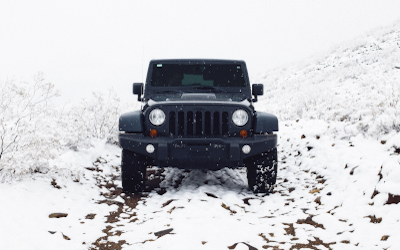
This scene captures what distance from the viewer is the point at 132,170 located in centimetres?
427

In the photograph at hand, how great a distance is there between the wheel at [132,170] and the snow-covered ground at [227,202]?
0.18m

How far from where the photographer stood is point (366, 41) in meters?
23.5

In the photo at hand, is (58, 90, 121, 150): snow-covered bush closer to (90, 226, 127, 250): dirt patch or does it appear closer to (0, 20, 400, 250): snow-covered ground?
(0, 20, 400, 250): snow-covered ground

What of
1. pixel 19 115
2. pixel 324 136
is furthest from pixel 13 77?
pixel 324 136

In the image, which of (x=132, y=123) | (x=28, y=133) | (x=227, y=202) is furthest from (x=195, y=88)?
(x=28, y=133)

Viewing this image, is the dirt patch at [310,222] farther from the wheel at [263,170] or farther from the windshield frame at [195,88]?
the windshield frame at [195,88]

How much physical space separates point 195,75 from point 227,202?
2210 millimetres

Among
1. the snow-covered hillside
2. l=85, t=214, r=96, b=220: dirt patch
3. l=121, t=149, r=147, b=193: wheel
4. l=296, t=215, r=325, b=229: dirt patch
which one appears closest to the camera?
l=296, t=215, r=325, b=229: dirt patch

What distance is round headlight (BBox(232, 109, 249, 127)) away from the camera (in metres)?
4.07

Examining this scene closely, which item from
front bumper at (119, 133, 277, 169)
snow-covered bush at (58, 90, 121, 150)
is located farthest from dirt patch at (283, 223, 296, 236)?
snow-covered bush at (58, 90, 121, 150)

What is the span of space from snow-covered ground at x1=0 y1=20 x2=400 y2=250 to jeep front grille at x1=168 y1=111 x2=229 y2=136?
2.64 ft

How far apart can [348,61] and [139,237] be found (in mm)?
19921

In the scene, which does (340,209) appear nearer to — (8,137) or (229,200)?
(229,200)

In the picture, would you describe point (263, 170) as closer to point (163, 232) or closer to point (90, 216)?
point (163, 232)
